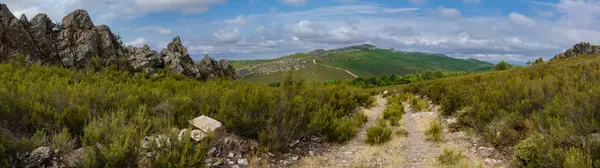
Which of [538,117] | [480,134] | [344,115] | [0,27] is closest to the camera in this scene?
[538,117]

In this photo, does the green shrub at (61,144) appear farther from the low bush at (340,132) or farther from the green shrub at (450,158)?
the green shrub at (450,158)

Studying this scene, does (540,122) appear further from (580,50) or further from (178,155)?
(580,50)

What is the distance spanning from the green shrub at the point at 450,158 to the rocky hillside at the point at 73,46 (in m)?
18.5

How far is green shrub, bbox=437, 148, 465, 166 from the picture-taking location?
776 centimetres

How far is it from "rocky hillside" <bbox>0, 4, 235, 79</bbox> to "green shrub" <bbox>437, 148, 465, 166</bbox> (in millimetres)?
18454

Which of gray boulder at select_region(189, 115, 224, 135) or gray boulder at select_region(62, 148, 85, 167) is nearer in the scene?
gray boulder at select_region(62, 148, 85, 167)

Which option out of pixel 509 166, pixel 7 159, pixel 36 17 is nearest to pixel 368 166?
pixel 509 166

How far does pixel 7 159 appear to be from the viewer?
4.96 meters

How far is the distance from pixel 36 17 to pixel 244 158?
2308 cm

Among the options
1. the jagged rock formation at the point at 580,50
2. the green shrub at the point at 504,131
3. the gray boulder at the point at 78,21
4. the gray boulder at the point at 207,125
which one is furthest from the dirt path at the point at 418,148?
the jagged rock formation at the point at 580,50

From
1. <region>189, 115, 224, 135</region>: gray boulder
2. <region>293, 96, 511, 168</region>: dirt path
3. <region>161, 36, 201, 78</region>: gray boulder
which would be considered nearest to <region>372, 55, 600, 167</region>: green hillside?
<region>293, 96, 511, 168</region>: dirt path

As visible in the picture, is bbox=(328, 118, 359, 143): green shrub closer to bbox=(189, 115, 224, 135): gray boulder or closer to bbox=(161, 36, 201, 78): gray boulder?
bbox=(189, 115, 224, 135): gray boulder

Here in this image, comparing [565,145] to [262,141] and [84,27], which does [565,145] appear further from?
[84,27]

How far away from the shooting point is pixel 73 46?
22.1 metres
